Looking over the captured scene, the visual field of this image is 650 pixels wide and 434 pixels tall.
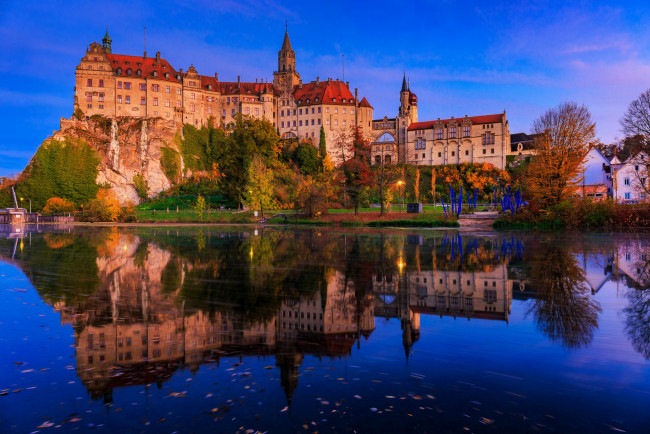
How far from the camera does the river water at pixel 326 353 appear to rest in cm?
384

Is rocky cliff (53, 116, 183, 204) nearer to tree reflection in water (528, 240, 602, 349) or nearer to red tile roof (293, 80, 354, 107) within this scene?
red tile roof (293, 80, 354, 107)

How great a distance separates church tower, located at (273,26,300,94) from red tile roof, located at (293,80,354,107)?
4241 millimetres

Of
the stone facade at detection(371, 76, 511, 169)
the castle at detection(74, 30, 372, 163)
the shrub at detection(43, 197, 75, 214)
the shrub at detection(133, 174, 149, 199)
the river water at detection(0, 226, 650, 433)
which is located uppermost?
the castle at detection(74, 30, 372, 163)

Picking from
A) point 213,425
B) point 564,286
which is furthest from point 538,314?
point 213,425

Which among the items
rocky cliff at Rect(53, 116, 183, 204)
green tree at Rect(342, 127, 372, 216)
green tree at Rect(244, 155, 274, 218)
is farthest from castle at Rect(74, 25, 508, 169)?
green tree at Rect(244, 155, 274, 218)

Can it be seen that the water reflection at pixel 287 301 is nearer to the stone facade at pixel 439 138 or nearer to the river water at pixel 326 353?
the river water at pixel 326 353

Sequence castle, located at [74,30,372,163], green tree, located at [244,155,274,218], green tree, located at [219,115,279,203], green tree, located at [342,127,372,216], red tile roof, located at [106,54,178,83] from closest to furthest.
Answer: green tree, located at [244,155,274,218]
green tree, located at [342,127,372,216]
green tree, located at [219,115,279,203]
castle, located at [74,30,372,163]
red tile roof, located at [106,54,178,83]

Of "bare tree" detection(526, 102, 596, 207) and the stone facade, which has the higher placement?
the stone facade

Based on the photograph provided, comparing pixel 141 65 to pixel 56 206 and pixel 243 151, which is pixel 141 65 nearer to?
pixel 56 206

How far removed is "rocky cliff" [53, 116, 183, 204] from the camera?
87438 mm

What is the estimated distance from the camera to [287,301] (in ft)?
27.0

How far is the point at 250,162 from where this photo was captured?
52438mm

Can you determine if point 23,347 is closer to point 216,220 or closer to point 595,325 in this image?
point 595,325

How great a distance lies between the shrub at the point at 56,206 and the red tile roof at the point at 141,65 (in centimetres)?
3157
